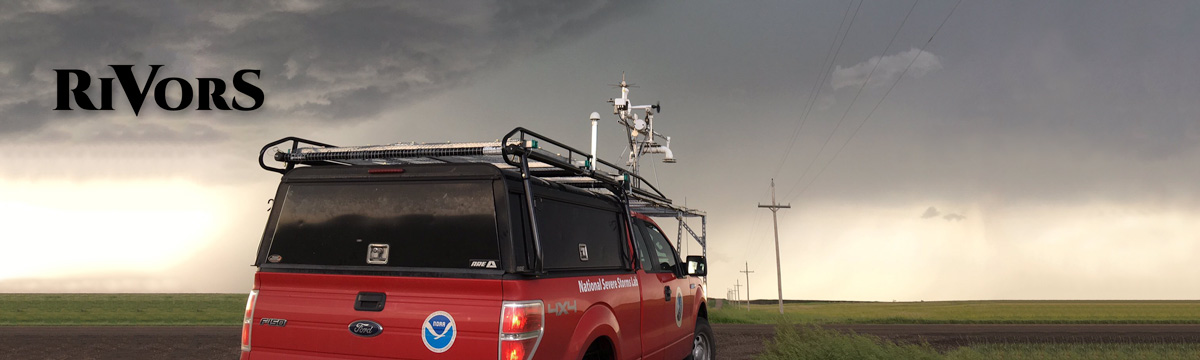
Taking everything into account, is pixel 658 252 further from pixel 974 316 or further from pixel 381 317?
pixel 974 316

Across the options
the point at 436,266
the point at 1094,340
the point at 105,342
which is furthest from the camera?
the point at 1094,340

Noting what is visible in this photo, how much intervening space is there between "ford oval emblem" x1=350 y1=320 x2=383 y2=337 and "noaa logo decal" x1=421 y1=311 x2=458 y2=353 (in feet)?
0.98

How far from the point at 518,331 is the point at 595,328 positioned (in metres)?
1.16

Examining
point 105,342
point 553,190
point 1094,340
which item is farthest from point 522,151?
point 1094,340

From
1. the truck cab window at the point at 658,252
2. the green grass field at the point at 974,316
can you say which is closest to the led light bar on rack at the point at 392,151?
the truck cab window at the point at 658,252

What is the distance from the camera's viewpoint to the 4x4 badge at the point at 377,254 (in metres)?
4.99

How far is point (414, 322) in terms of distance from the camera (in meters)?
4.66

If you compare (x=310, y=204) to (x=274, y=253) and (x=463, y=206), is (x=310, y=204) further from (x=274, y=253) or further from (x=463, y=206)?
(x=463, y=206)

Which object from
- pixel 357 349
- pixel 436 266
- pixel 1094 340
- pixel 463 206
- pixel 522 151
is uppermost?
pixel 522 151

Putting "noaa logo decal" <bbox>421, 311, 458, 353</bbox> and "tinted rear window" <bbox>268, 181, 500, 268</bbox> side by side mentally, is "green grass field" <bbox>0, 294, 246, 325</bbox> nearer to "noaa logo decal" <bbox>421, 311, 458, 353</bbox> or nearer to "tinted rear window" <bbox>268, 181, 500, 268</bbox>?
"tinted rear window" <bbox>268, 181, 500, 268</bbox>

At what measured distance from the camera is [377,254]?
5020 mm

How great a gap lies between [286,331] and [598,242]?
95.2 inches

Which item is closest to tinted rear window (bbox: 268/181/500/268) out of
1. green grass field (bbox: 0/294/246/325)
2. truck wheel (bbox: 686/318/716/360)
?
truck wheel (bbox: 686/318/716/360)

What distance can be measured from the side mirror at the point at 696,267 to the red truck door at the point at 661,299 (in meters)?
0.16
